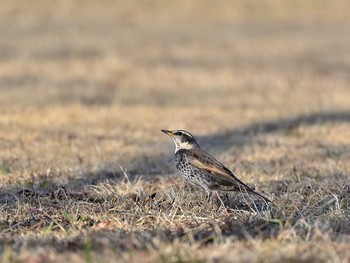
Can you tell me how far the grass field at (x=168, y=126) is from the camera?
5.79m

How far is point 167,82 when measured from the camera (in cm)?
1934

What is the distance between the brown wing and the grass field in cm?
24

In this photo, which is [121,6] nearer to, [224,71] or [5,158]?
[224,71]

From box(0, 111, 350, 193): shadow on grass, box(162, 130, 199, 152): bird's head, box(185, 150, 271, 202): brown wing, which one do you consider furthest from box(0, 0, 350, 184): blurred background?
box(185, 150, 271, 202): brown wing

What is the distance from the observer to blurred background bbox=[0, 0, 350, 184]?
37.8ft

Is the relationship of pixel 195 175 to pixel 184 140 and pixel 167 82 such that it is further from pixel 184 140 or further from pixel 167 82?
pixel 167 82

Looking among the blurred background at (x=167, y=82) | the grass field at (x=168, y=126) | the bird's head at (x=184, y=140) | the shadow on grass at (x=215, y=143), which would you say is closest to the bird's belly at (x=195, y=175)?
the grass field at (x=168, y=126)

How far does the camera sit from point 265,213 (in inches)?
260

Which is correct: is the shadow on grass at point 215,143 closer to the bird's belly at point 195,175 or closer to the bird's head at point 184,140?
the bird's head at point 184,140

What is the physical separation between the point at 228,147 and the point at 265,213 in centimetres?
568

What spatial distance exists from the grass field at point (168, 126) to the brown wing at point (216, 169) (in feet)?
0.78

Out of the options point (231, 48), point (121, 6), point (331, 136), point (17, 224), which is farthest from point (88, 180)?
point (121, 6)

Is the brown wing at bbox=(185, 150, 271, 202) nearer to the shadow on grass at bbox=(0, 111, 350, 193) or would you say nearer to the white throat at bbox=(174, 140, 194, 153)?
the white throat at bbox=(174, 140, 194, 153)

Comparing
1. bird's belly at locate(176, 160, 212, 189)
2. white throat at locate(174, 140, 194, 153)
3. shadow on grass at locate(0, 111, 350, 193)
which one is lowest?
shadow on grass at locate(0, 111, 350, 193)
